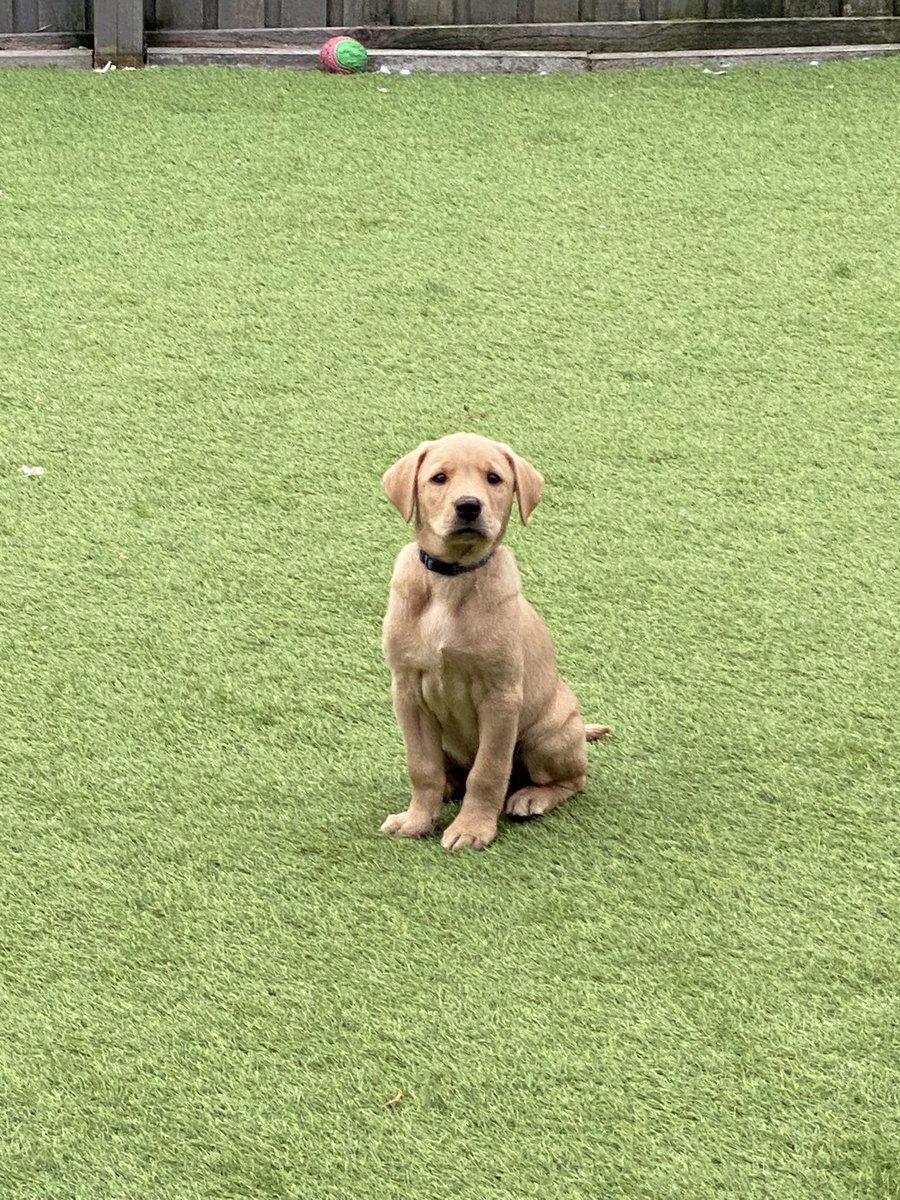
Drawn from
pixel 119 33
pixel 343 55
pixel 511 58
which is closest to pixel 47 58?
pixel 119 33

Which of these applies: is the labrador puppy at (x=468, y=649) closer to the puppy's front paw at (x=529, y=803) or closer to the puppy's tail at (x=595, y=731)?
the puppy's front paw at (x=529, y=803)

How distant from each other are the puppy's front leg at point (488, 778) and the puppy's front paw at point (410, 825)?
47 millimetres

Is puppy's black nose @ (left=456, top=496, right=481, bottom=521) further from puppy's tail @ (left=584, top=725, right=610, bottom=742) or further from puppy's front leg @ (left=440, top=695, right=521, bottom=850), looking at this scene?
puppy's tail @ (left=584, top=725, right=610, bottom=742)

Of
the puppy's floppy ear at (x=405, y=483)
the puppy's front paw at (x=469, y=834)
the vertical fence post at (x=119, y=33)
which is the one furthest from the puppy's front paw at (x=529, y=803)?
the vertical fence post at (x=119, y=33)

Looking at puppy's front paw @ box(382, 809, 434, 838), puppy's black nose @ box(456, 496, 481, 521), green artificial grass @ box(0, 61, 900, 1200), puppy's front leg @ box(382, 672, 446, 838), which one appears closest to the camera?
green artificial grass @ box(0, 61, 900, 1200)

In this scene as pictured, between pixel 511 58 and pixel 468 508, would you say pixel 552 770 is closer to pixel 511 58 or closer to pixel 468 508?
pixel 468 508

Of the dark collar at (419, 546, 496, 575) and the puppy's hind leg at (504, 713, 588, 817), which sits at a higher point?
the dark collar at (419, 546, 496, 575)

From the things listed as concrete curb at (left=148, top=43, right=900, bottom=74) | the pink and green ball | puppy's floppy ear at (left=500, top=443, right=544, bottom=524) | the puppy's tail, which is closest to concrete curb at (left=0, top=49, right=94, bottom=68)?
concrete curb at (left=148, top=43, right=900, bottom=74)

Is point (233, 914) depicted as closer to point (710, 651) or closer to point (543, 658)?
point (543, 658)

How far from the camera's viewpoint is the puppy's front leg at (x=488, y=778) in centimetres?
341

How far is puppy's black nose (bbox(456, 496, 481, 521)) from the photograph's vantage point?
3.25m

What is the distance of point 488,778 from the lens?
3.50 metres

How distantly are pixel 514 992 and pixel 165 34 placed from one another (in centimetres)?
660

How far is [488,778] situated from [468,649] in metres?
0.30
